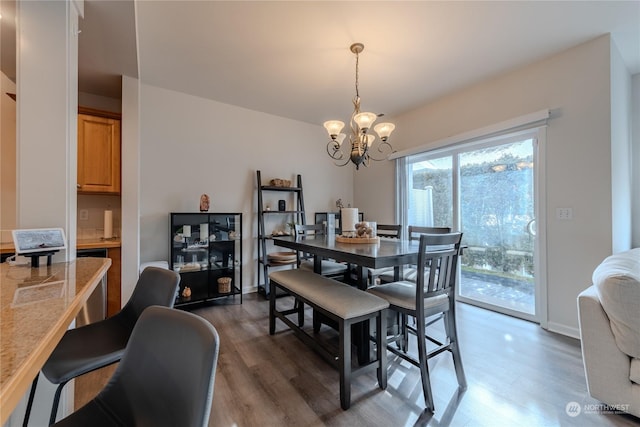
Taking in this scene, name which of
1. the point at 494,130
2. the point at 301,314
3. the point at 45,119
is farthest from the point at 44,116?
the point at 494,130

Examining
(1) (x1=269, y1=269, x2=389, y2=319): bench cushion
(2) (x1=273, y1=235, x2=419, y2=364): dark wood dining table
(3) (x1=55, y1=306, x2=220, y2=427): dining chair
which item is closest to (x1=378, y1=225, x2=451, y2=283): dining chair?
(2) (x1=273, y1=235, x2=419, y2=364): dark wood dining table

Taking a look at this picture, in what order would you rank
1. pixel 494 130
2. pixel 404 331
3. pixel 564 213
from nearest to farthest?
1. pixel 404 331
2. pixel 564 213
3. pixel 494 130

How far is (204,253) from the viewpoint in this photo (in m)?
3.33

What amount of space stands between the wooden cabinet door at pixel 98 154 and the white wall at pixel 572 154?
416cm

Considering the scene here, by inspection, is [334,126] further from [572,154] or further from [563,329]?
[563,329]

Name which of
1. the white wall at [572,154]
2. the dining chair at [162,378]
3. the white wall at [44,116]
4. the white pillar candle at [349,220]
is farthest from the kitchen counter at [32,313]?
the white wall at [572,154]

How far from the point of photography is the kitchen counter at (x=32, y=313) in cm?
44

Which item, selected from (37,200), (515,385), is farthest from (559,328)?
(37,200)

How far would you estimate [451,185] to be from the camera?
346 centimetres

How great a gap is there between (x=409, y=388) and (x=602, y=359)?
111cm

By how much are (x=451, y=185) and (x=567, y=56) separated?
1.61m

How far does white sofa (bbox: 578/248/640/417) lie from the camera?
54.9 inches

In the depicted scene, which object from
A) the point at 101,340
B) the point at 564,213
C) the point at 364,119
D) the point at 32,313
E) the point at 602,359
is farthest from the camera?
the point at 564,213

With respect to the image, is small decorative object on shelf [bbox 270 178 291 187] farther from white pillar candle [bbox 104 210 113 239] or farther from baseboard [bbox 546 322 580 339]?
baseboard [bbox 546 322 580 339]
